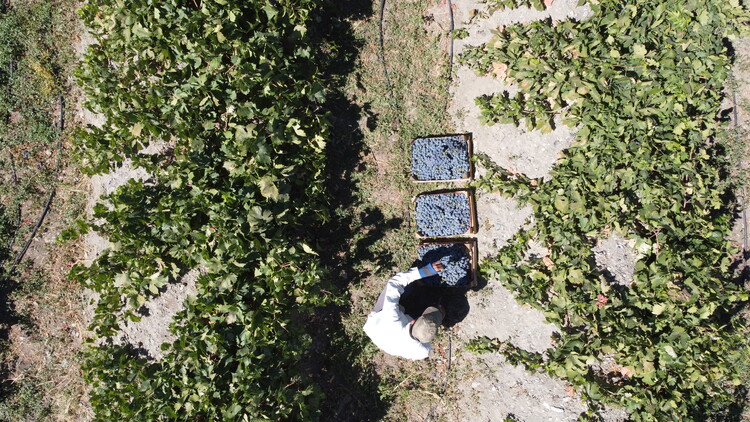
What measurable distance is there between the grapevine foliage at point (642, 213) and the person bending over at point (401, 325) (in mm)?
966

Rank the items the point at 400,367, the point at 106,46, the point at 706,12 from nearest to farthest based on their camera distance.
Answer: the point at 706,12 → the point at 106,46 → the point at 400,367

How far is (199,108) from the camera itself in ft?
16.5

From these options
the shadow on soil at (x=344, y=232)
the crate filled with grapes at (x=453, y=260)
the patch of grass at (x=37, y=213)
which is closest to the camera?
the crate filled with grapes at (x=453, y=260)

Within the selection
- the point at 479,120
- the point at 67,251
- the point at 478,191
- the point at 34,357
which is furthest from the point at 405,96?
the point at 34,357

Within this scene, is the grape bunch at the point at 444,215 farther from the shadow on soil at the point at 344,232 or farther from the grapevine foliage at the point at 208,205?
the grapevine foliage at the point at 208,205

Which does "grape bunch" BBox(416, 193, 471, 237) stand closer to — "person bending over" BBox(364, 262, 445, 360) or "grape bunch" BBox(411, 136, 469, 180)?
"grape bunch" BBox(411, 136, 469, 180)

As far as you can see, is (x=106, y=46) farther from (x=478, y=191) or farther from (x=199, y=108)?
(x=478, y=191)

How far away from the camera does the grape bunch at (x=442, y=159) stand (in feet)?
18.4

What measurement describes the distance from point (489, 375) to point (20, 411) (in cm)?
578

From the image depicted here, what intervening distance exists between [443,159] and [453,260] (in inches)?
47.3

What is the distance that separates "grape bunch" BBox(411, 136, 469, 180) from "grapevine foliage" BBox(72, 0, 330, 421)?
120 cm

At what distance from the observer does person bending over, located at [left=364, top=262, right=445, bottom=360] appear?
5031 millimetres

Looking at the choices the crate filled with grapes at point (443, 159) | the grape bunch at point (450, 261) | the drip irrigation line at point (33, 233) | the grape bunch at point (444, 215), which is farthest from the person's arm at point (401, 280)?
the drip irrigation line at point (33, 233)

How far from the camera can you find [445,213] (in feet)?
18.4
